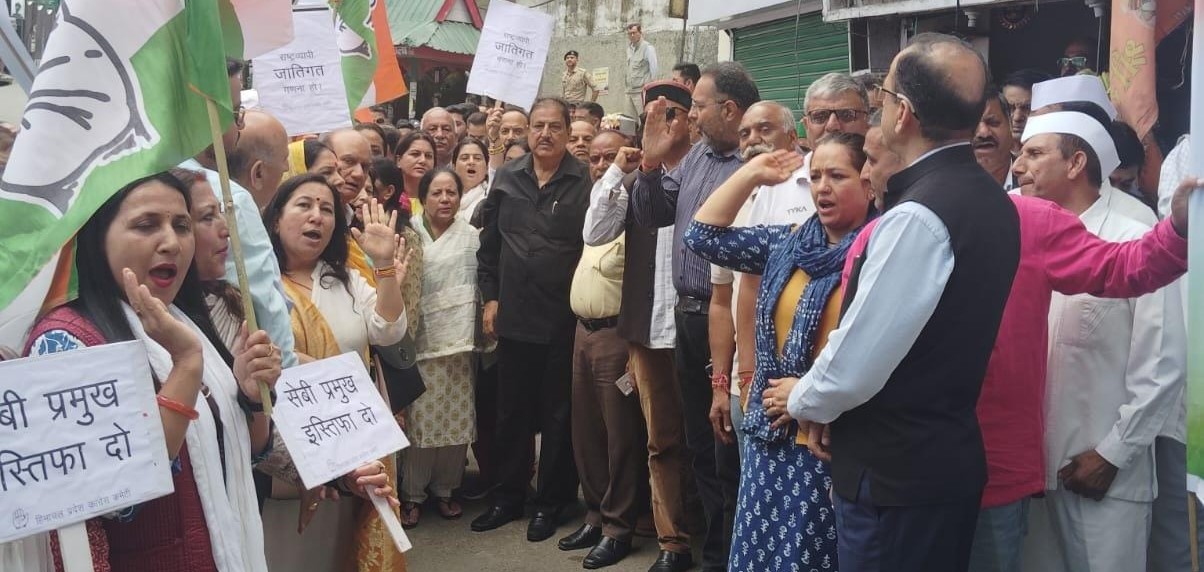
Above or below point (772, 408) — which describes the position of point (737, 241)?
above

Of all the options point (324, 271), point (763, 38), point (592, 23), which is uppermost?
point (592, 23)

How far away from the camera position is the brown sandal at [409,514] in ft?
20.6

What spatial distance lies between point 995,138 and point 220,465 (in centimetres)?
304

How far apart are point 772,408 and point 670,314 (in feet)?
5.98

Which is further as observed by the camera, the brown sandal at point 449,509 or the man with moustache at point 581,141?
the man with moustache at point 581,141

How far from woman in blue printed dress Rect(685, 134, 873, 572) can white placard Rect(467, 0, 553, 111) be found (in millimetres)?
3996

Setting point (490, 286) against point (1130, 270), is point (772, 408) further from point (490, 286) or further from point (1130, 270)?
point (490, 286)

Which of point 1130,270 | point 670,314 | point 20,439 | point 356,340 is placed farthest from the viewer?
point 670,314

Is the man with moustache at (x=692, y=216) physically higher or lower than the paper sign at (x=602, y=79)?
lower

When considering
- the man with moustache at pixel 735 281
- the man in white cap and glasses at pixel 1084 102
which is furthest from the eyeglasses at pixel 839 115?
the man in white cap and glasses at pixel 1084 102

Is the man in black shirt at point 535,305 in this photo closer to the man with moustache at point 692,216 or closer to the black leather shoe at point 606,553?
the black leather shoe at point 606,553

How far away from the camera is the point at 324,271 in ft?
14.1

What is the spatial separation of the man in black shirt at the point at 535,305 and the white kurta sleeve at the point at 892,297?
133 inches

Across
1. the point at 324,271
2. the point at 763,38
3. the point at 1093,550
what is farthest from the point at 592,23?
the point at 1093,550
